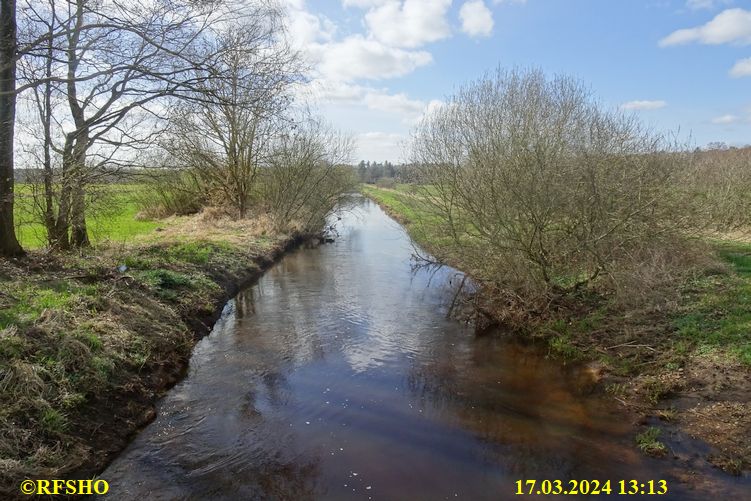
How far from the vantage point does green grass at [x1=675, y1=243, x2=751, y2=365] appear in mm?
8047

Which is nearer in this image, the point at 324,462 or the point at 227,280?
the point at 324,462

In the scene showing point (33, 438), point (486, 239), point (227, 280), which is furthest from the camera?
point (227, 280)

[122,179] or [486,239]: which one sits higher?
[122,179]

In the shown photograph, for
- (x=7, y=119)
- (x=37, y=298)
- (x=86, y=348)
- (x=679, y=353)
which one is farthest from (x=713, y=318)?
(x=7, y=119)

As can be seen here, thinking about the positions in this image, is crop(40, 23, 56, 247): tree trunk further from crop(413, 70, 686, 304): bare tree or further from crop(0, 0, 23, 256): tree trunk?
crop(413, 70, 686, 304): bare tree

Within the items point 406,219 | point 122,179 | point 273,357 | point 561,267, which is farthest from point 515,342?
point 406,219

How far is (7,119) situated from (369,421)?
889cm

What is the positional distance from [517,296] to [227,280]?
8382 mm

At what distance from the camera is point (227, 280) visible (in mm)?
14266

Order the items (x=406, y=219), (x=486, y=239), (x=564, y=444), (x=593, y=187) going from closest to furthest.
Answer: (x=564, y=444), (x=593, y=187), (x=486, y=239), (x=406, y=219)

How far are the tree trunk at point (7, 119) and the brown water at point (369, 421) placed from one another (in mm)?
4370

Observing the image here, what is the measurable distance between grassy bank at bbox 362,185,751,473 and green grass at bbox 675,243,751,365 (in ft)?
0.05

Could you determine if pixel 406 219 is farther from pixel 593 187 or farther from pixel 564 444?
pixel 564 444

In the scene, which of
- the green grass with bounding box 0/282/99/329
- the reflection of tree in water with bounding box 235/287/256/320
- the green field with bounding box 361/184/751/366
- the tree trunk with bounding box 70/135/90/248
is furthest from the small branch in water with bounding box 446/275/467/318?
the tree trunk with bounding box 70/135/90/248
